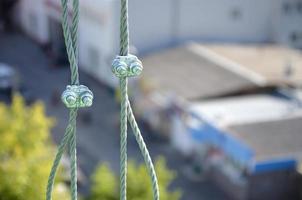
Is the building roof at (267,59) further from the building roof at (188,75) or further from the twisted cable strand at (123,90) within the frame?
the twisted cable strand at (123,90)

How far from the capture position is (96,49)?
2092cm

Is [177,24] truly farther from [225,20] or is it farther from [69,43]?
[69,43]

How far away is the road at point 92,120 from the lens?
1473 cm

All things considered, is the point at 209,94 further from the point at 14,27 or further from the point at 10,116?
the point at 14,27

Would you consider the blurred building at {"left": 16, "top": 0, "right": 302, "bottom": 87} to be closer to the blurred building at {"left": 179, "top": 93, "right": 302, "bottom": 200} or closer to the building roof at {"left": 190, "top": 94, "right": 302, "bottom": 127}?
the building roof at {"left": 190, "top": 94, "right": 302, "bottom": 127}

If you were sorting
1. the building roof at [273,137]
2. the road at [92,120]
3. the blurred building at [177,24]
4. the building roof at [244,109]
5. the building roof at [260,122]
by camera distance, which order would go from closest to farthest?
the building roof at [273,137] < the building roof at [260,122] < the building roof at [244,109] < the road at [92,120] < the blurred building at [177,24]

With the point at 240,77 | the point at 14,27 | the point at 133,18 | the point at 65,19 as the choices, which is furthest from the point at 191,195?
the point at 14,27

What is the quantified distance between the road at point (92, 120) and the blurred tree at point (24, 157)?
329cm

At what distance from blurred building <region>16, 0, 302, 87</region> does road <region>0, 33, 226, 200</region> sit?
3.21 feet

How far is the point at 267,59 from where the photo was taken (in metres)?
18.7

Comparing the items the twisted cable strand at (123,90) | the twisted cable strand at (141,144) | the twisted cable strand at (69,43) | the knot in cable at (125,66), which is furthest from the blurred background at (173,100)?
the twisted cable strand at (69,43)

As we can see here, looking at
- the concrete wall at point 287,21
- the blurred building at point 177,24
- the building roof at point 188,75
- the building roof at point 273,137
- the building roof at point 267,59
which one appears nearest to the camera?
the building roof at point 273,137

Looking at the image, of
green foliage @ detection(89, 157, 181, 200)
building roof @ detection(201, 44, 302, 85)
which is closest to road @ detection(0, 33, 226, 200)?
building roof @ detection(201, 44, 302, 85)

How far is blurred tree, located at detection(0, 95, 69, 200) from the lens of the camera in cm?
905
